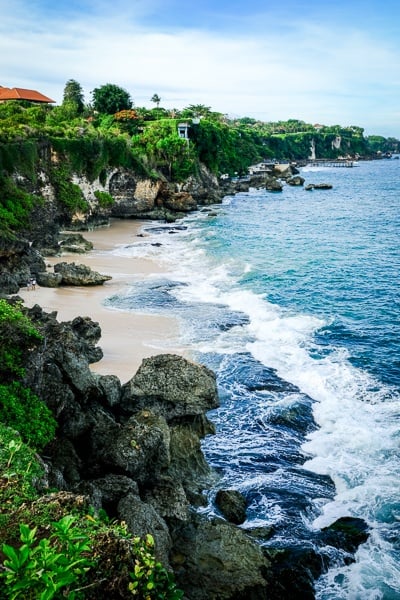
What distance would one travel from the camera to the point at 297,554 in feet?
37.3

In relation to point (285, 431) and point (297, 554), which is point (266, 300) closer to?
point (285, 431)

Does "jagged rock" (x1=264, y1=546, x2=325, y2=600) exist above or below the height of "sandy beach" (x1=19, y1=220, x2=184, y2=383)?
below

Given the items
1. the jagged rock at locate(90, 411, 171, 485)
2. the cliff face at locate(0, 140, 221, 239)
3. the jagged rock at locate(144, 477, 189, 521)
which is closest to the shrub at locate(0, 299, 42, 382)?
the jagged rock at locate(90, 411, 171, 485)

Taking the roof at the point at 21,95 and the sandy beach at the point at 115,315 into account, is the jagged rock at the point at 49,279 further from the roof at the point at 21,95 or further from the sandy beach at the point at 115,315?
the roof at the point at 21,95

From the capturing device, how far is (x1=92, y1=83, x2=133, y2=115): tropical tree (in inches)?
3036

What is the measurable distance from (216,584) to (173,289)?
857 inches

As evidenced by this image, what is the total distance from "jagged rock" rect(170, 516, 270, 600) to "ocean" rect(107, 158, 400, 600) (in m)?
1.12

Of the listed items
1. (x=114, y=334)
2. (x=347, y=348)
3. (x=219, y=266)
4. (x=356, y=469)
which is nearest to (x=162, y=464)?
(x=356, y=469)

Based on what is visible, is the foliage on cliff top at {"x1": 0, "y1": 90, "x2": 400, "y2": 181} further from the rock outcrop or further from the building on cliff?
the rock outcrop

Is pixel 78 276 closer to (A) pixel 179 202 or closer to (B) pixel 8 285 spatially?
(B) pixel 8 285

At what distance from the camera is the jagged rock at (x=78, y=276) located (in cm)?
3022

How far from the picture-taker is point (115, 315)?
25438mm

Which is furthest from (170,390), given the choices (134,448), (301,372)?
(301,372)

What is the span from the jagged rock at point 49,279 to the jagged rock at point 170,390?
15485 mm
